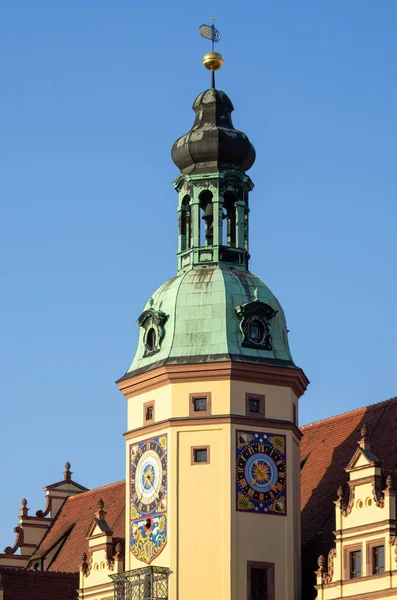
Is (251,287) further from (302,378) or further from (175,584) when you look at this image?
(175,584)

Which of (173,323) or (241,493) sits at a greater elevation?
(173,323)

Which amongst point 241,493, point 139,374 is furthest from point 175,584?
point 139,374

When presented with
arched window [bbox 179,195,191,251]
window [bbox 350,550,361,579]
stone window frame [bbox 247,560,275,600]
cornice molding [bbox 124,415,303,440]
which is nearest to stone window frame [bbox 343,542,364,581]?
window [bbox 350,550,361,579]

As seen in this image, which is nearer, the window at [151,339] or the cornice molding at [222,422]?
the cornice molding at [222,422]

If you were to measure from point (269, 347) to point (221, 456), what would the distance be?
3.75m

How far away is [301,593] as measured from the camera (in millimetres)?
51594

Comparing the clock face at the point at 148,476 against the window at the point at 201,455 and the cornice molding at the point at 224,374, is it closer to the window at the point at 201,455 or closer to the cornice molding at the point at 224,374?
the window at the point at 201,455

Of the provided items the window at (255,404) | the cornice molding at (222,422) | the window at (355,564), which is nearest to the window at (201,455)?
the cornice molding at (222,422)

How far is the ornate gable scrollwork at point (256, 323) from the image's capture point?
174ft

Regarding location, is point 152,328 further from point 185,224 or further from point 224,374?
point 185,224

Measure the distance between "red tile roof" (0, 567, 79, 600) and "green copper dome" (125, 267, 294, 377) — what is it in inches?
344

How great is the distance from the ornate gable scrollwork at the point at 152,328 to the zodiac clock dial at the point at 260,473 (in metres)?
4.05

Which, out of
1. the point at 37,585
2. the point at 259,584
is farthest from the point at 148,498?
the point at 37,585

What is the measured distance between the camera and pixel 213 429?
51.7 metres
